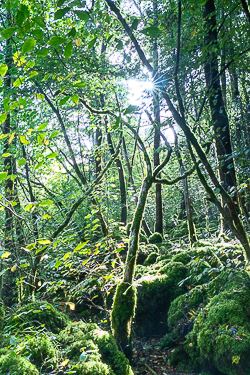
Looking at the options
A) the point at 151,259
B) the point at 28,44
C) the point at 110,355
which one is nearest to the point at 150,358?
the point at 110,355

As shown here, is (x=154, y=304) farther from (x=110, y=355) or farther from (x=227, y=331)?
(x=227, y=331)

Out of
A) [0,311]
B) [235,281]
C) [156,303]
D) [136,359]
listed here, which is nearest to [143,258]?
[156,303]

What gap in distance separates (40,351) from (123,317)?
1.93 m

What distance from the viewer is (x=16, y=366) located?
2.68 meters

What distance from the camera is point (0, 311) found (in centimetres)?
397

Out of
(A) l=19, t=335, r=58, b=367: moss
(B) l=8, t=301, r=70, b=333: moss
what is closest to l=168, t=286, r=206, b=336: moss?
(B) l=8, t=301, r=70, b=333: moss

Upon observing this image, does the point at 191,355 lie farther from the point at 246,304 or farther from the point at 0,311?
the point at 0,311

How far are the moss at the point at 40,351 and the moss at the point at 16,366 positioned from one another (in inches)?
11.3

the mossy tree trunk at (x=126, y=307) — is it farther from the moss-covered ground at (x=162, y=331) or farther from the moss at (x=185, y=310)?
the moss at (x=185, y=310)

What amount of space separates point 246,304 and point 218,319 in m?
0.45

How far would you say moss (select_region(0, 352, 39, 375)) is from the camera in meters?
2.65

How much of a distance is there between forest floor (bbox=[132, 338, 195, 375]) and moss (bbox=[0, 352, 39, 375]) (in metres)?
2.29

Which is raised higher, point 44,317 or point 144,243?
point 144,243

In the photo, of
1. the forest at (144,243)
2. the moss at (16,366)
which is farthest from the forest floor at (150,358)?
the moss at (16,366)
